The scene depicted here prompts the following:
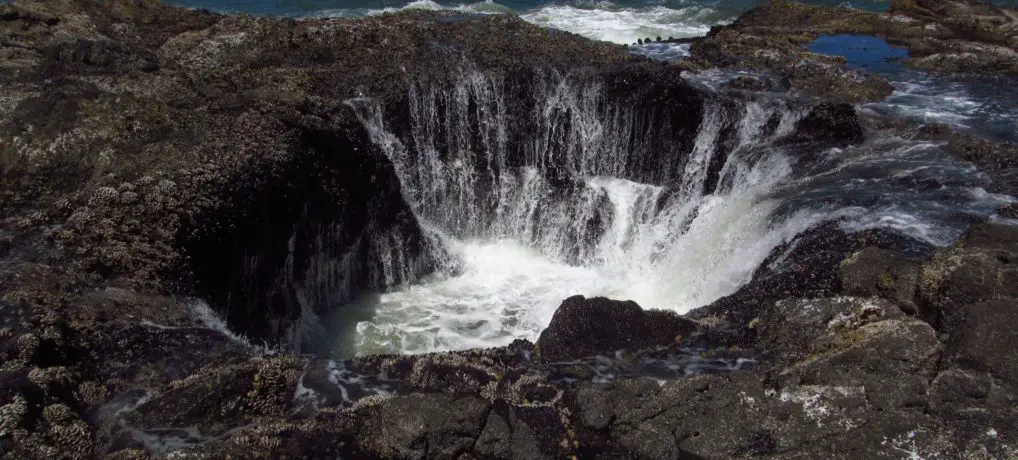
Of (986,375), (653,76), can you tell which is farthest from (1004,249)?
(653,76)

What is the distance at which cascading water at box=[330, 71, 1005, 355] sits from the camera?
41.0 feet

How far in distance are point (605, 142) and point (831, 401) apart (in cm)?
957

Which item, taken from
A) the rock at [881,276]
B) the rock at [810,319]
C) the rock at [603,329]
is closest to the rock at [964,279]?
the rock at [881,276]

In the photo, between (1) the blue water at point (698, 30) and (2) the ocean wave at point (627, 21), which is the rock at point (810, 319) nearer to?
(1) the blue water at point (698, 30)

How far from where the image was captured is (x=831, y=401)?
621 centimetres

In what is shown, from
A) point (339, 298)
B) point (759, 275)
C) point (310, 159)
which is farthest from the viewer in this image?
point (339, 298)

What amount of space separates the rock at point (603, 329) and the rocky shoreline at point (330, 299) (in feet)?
0.13

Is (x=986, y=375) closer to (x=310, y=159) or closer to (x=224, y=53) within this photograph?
(x=310, y=159)

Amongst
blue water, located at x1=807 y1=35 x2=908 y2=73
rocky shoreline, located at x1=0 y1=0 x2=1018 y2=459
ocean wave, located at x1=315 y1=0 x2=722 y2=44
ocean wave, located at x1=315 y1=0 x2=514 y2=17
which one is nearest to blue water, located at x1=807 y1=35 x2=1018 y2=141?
blue water, located at x1=807 y1=35 x2=908 y2=73

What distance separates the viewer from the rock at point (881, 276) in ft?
25.6

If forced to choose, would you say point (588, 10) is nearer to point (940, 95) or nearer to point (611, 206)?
point (940, 95)

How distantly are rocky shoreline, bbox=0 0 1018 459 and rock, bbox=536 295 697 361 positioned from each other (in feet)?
0.13

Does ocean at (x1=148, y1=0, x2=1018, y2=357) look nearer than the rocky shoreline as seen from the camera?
No

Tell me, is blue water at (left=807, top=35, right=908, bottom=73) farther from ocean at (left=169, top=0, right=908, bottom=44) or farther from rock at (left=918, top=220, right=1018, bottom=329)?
rock at (left=918, top=220, right=1018, bottom=329)
